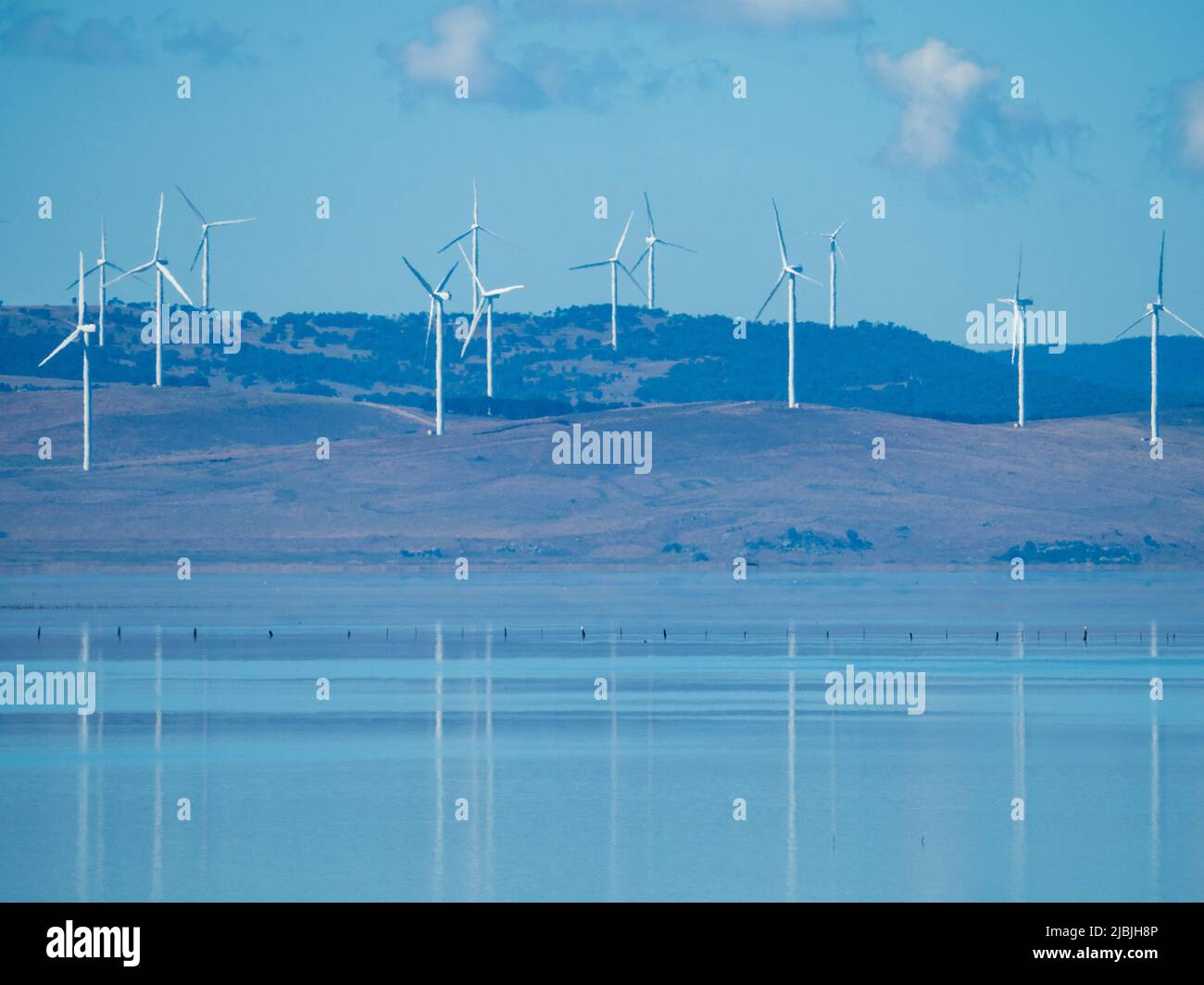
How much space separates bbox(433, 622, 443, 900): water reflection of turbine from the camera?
29219 millimetres

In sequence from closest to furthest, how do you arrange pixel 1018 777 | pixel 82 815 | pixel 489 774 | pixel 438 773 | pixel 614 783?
pixel 82 815 < pixel 614 783 < pixel 1018 777 < pixel 489 774 < pixel 438 773

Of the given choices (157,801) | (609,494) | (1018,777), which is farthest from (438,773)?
(609,494)

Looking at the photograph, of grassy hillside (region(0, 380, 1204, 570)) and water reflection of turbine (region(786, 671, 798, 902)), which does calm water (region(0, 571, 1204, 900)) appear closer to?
water reflection of turbine (region(786, 671, 798, 902))

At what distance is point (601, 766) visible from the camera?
39250mm

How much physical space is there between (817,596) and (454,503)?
54190 millimetres

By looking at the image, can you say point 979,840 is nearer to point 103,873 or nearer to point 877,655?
point 103,873

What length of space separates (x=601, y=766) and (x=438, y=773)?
303 cm

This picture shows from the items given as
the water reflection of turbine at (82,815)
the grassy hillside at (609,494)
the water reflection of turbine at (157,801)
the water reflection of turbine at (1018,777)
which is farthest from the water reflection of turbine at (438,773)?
the grassy hillside at (609,494)

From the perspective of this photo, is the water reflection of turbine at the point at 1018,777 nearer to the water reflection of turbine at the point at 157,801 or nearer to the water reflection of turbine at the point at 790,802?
the water reflection of turbine at the point at 790,802

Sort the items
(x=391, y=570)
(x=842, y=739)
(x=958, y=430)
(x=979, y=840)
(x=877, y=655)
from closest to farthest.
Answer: (x=979, y=840)
(x=842, y=739)
(x=877, y=655)
(x=391, y=570)
(x=958, y=430)

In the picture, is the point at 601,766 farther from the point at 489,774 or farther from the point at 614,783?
the point at 489,774

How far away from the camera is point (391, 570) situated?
135 metres

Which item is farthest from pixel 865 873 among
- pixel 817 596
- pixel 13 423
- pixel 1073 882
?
pixel 13 423

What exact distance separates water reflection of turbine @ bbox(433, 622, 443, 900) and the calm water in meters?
0.08
